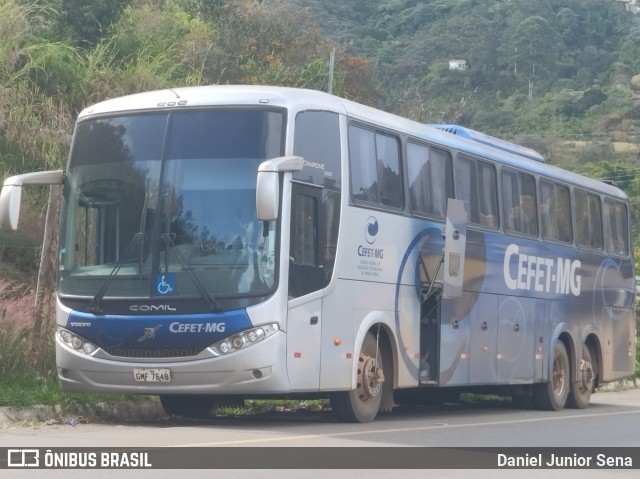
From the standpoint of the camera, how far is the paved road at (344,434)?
9.73 meters

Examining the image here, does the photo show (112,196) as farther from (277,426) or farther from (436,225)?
(436,225)

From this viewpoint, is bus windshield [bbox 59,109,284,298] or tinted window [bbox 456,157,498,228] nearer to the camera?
bus windshield [bbox 59,109,284,298]

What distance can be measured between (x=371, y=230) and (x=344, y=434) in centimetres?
273

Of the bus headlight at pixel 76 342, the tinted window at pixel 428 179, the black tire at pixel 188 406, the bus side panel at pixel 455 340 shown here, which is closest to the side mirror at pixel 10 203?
the bus headlight at pixel 76 342

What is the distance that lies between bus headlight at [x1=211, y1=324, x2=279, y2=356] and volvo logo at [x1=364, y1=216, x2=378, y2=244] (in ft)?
6.93

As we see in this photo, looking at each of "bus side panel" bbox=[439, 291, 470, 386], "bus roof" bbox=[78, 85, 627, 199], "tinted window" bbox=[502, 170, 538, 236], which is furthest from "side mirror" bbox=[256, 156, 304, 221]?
"tinted window" bbox=[502, 170, 538, 236]

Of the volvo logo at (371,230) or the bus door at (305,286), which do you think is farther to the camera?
the volvo logo at (371,230)

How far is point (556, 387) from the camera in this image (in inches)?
776

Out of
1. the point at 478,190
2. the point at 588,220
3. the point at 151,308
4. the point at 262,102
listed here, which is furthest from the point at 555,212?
the point at 151,308

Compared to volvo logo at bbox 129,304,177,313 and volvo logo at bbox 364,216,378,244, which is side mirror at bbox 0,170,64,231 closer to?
volvo logo at bbox 129,304,177,313

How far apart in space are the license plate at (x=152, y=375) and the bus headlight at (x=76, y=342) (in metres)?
0.59

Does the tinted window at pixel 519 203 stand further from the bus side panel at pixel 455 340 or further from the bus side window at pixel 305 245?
the bus side window at pixel 305 245

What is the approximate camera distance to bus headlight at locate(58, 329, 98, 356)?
12.8m

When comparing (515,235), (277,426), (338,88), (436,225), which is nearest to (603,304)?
(515,235)
